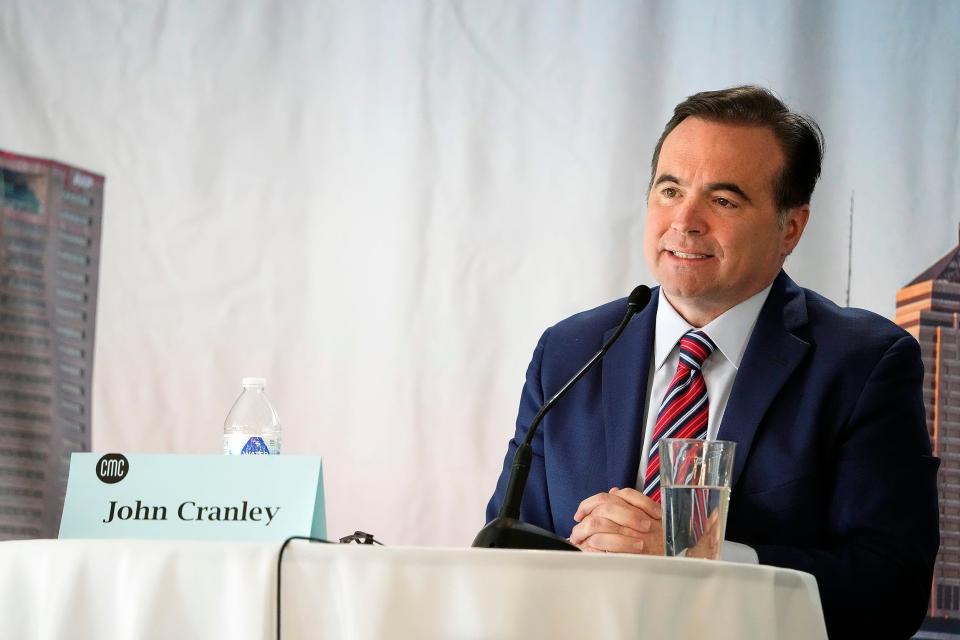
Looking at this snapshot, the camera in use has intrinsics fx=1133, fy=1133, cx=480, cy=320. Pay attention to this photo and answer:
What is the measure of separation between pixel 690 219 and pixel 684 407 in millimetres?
379

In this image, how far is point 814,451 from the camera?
6.79 feet

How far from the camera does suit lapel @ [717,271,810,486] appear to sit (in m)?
2.09

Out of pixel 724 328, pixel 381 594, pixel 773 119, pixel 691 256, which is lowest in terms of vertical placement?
pixel 381 594

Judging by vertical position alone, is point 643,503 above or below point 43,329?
below

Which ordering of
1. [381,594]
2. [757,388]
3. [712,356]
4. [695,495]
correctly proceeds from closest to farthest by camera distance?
1. [381,594]
2. [695,495]
3. [757,388]
4. [712,356]

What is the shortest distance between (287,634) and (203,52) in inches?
92.6

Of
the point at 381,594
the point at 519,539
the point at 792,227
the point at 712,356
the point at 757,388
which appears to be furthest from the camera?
the point at 792,227

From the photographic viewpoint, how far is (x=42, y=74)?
10.2ft

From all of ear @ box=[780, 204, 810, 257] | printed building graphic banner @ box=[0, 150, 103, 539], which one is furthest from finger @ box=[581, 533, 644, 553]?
printed building graphic banner @ box=[0, 150, 103, 539]

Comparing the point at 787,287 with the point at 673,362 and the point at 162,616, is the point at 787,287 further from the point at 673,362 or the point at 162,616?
the point at 162,616

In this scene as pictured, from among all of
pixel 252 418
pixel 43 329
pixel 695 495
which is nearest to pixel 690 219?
pixel 695 495

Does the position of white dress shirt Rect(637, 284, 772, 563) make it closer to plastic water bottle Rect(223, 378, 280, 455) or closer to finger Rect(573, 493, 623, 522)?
finger Rect(573, 493, 623, 522)

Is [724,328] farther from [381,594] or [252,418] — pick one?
[252,418]

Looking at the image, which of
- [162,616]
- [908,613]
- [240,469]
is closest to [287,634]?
[162,616]
